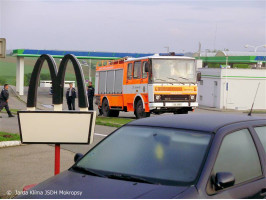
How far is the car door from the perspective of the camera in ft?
15.6

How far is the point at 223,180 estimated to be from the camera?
4609 mm

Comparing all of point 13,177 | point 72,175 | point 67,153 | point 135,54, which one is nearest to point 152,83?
point 67,153

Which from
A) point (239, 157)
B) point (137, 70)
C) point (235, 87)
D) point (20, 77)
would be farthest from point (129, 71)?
point (20, 77)

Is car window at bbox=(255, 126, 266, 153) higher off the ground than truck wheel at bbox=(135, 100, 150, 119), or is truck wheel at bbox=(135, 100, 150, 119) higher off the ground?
car window at bbox=(255, 126, 266, 153)

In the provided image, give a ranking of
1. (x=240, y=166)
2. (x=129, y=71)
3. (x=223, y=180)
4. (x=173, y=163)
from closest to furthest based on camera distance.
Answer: (x=223, y=180) → (x=173, y=163) → (x=240, y=166) → (x=129, y=71)

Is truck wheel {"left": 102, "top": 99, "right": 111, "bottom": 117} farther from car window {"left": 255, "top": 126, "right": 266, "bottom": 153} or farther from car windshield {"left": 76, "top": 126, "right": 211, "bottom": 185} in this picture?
car windshield {"left": 76, "top": 126, "right": 211, "bottom": 185}

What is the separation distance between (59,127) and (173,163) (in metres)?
2.10

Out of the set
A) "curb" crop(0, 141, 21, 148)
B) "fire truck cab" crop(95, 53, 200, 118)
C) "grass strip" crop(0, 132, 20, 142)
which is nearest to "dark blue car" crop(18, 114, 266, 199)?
"curb" crop(0, 141, 21, 148)

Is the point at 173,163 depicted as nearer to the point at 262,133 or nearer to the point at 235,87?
the point at 262,133

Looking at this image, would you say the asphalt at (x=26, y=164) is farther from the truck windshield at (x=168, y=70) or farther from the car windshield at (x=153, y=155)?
the truck windshield at (x=168, y=70)

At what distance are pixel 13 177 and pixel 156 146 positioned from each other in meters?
5.04

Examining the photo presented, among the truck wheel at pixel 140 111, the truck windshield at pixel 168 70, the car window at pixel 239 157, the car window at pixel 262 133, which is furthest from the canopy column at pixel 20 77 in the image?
the car window at pixel 239 157

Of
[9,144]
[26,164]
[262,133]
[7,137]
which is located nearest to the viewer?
[262,133]

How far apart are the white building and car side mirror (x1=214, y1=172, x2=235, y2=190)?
44.9 metres
